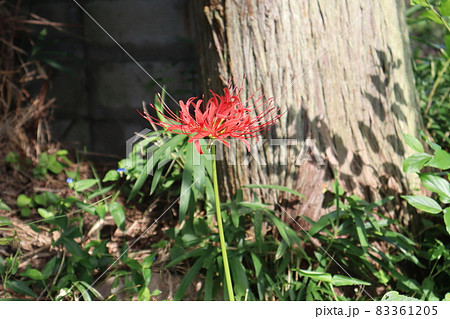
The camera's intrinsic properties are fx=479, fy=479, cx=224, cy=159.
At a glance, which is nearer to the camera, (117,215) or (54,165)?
(117,215)

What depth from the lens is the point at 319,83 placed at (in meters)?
1.35

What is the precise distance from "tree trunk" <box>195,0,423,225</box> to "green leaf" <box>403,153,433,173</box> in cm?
30

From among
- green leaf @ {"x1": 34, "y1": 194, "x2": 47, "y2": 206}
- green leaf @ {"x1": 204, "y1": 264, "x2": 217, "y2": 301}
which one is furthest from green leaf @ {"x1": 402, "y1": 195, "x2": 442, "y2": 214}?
green leaf @ {"x1": 34, "y1": 194, "x2": 47, "y2": 206}

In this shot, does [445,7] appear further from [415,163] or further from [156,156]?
[156,156]

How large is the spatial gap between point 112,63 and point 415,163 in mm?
1501

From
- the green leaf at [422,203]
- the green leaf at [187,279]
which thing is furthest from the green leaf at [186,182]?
the green leaf at [422,203]

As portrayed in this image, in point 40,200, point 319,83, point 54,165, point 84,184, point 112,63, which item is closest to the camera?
point 319,83

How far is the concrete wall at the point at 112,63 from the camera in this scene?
2125 mm

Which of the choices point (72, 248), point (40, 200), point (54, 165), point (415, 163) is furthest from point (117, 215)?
point (415, 163)

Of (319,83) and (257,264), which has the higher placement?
(319,83)

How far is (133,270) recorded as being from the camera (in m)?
1.33

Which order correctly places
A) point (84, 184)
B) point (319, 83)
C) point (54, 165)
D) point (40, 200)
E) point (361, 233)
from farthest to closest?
point (54, 165) → point (40, 200) → point (84, 184) → point (319, 83) → point (361, 233)

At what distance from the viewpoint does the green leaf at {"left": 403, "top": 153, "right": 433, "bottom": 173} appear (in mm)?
1081
